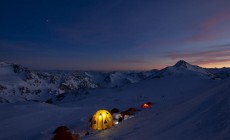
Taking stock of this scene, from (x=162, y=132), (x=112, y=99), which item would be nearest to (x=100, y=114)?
(x=162, y=132)

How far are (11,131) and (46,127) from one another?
365 cm

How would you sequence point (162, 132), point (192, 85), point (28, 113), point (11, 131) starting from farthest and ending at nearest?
1. point (192, 85)
2. point (28, 113)
3. point (11, 131)
4. point (162, 132)

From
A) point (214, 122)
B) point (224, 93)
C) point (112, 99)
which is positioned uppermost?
point (224, 93)

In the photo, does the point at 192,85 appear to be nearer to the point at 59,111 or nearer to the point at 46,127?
the point at 59,111

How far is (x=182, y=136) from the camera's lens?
11.3m

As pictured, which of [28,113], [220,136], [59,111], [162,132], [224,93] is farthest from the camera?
[59,111]

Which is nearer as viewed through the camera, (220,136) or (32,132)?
(220,136)

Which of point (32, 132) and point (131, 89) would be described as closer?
point (32, 132)

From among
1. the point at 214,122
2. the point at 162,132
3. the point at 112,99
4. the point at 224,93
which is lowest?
the point at 112,99

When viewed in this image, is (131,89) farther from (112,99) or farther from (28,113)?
(28,113)

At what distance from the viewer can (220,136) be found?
9.70 meters

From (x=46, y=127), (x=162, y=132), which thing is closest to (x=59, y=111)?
(x=46, y=127)

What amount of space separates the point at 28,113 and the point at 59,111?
14.7 ft

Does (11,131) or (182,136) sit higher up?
(182,136)
